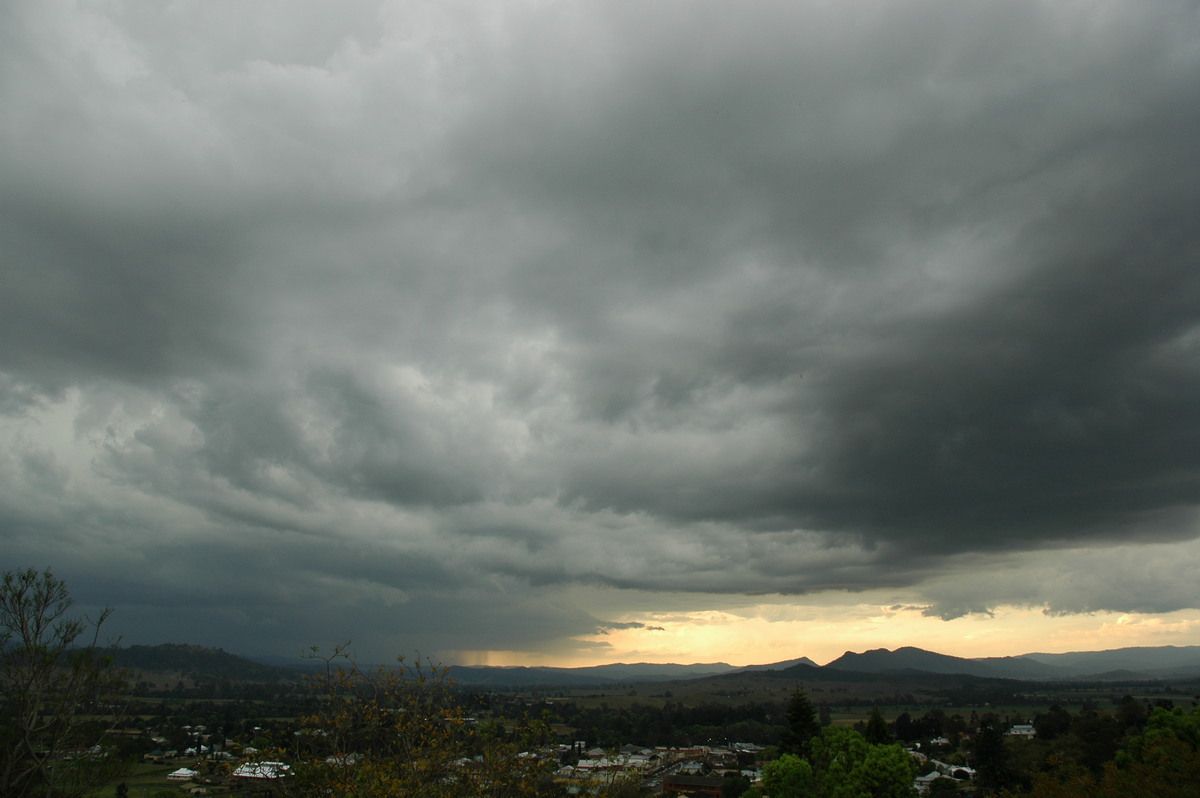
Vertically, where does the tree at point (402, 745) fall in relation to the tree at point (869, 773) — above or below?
above

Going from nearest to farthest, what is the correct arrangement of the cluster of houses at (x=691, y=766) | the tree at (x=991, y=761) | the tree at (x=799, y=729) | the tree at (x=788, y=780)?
the tree at (x=788, y=780), the cluster of houses at (x=691, y=766), the tree at (x=991, y=761), the tree at (x=799, y=729)

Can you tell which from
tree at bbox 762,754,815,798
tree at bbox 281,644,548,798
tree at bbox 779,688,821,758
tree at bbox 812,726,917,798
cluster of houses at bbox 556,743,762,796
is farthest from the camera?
tree at bbox 779,688,821,758

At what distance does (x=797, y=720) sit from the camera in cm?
7856

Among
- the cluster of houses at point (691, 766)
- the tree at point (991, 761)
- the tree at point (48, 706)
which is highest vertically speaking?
the tree at point (48, 706)

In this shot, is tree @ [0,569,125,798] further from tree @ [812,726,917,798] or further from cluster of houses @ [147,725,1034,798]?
tree @ [812,726,917,798]

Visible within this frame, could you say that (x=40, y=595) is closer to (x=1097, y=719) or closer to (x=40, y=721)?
(x=40, y=721)

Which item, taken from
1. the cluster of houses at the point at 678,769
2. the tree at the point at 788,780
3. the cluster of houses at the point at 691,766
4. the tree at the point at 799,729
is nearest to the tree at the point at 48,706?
the cluster of houses at the point at 678,769

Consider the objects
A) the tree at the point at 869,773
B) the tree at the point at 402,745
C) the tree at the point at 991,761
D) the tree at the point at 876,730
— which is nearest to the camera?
the tree at the point at 402,745

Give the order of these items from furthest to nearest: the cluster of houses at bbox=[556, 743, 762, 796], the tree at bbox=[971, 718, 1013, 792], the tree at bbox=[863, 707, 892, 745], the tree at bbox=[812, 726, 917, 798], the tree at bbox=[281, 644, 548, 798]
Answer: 1. the tree at bbox=[863, 707, 892, 745]
2. the tree at bbox=[971, 718, 1013, 792]
3. the cluster of houses at bbox=[556, 743, 762, 796]
4. the tree at bbox=[812, 726, 917, 798]
5. the tree at bbox=[281, 644, 548, 798]

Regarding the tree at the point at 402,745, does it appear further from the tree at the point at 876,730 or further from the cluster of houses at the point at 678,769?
the tree at the point at 876,730

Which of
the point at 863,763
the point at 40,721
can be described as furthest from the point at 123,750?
the point at 863,763

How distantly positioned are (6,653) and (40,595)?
2.37 meters

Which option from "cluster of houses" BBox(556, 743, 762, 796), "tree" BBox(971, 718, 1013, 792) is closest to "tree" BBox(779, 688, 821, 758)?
"cluster of houses" BBox(556, 743, 762, 796)

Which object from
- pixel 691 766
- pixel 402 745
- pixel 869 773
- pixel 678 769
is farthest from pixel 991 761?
pixel 402 745
